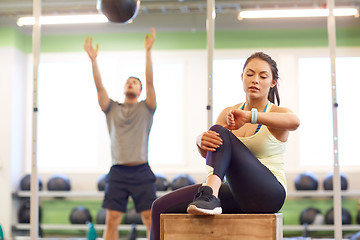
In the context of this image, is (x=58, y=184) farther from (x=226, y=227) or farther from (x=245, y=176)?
(x=226, y=227)

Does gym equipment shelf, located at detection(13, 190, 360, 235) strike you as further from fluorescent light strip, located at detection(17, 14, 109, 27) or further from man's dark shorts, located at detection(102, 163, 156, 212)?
man's dark shorts, located at detection(102, 163, 156, 212)

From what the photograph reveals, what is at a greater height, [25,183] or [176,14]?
[176,14]

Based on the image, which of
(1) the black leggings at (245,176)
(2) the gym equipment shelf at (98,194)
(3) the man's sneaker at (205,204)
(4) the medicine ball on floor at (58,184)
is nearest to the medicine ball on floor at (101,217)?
(2) the gym equipment shelf at (98,194)

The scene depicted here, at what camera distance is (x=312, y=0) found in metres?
6.34

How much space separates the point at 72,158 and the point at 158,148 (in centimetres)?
127

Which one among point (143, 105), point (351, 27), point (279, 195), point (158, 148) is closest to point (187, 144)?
point (158, 148)

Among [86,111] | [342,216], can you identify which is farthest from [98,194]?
[342,216]

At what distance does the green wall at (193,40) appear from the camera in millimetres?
7203

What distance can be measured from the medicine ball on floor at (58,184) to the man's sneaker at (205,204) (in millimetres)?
5311

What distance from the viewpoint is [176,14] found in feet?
22.8

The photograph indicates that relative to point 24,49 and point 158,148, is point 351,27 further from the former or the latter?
point 24,49

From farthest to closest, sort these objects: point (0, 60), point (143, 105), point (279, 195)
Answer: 1. point (0, 60)
2. point (143, 105)
3. point (279, 195)

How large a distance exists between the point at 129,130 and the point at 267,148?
1910 mm

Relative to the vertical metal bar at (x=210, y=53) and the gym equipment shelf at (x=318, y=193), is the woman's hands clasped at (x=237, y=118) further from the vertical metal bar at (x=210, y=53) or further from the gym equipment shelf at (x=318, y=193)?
the gym equipment shelf at (x=318, y=193)
